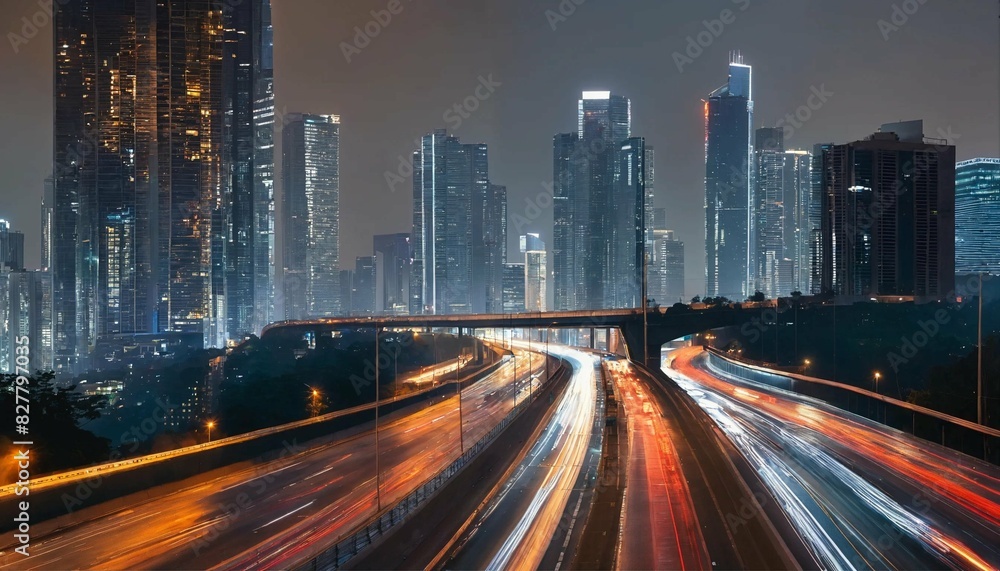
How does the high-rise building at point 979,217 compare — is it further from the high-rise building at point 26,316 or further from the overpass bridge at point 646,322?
the high-rise building at point 26,316

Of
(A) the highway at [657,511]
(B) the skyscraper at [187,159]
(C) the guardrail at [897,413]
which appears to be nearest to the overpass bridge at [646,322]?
(C) the guardrail at [897,413]

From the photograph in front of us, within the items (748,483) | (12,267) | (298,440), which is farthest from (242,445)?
(12,267)

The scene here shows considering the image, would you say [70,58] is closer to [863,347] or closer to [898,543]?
[863,347]

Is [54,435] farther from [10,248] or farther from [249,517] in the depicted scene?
[10,248]

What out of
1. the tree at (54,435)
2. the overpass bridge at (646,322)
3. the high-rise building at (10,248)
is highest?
the high-rise building at (10,248)

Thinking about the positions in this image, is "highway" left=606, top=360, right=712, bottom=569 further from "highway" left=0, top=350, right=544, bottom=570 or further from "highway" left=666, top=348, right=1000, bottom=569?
"highway" left=0, top=350, right=544, bottom=570

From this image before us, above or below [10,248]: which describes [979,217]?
above

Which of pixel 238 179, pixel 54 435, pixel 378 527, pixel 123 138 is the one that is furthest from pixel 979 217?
pixel 123 138

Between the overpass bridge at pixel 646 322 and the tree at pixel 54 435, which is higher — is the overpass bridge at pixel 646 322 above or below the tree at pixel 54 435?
above
